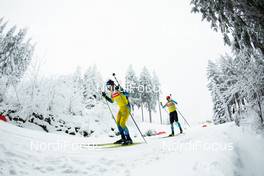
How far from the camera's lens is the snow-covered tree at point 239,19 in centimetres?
444

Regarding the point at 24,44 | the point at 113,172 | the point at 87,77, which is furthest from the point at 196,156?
the point at 87,77

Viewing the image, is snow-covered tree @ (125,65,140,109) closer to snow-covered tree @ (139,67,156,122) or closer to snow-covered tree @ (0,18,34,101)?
snow-covered tree @ (139,67,156,122)

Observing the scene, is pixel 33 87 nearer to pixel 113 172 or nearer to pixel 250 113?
pixel 113 172

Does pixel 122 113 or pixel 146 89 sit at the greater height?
pixel 146 89

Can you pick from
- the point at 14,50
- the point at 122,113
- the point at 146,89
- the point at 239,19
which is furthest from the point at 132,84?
the point at 239,19

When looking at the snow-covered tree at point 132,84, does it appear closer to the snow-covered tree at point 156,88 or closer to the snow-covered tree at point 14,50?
the snow-covered tree at point 156,88

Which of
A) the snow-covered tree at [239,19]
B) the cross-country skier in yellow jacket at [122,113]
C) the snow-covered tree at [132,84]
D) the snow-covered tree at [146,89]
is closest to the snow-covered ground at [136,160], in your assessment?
the cross-country skier in yellow jacket at [122,113]

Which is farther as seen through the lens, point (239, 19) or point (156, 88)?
point (156, 88)

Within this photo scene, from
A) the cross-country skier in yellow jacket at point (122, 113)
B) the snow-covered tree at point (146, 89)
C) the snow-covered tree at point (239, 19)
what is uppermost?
the snow-covered tree at point (146, 89)

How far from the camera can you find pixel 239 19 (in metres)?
4.97

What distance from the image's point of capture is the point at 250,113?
596 cm

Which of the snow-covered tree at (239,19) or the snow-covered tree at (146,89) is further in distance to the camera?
the snow-covered tree at (146,89)

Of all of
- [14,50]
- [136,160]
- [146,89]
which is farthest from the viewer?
[146,89]

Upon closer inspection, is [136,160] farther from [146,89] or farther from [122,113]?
[146,89]
